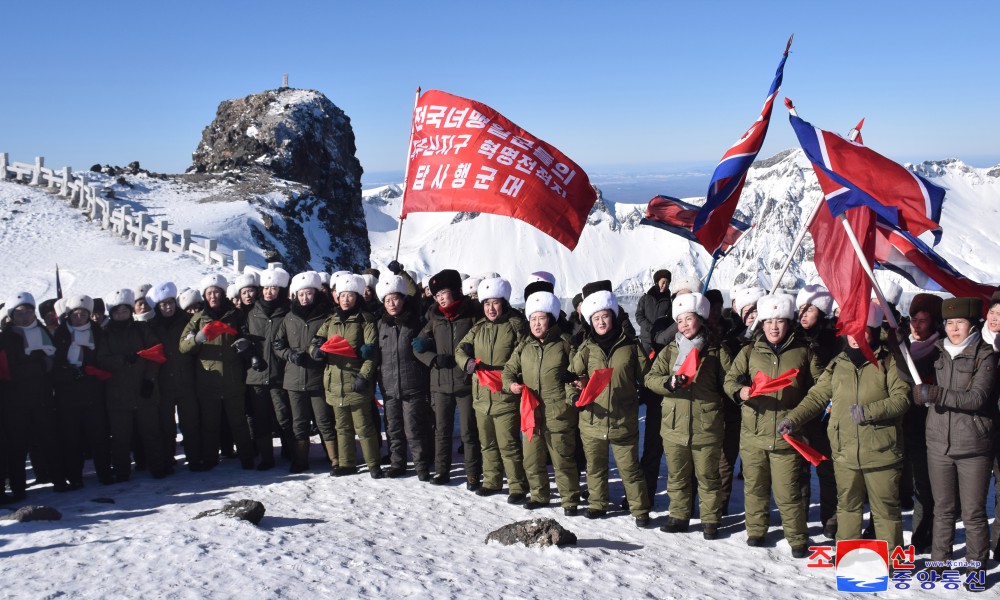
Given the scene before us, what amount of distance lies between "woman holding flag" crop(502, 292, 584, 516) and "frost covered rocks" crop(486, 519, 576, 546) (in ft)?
3.01

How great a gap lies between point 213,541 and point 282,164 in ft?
105

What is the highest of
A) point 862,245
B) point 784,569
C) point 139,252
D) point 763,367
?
point 139,252

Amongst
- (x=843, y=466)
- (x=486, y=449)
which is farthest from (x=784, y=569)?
(x=486, y=449)

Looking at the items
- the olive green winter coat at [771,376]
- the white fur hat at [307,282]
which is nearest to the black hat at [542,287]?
the olive green winter coat at [771,376]

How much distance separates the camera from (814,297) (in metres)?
6.58

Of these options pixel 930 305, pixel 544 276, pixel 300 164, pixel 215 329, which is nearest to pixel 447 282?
pixel 544 276

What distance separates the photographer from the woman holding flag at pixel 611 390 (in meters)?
6.70

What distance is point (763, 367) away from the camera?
20.1ft

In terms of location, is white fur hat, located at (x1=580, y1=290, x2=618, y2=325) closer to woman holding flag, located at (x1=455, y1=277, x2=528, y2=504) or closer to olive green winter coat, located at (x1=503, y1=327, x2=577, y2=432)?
olive green winter coat, located at (x1=503, y1=327, x2=577, y2=432)

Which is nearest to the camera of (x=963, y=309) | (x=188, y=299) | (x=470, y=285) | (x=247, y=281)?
(x=963, y=309)

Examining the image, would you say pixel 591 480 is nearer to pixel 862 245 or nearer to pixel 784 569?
pixel 784 569

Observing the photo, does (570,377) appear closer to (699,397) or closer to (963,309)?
(699,397)

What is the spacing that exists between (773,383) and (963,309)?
1.40 meters

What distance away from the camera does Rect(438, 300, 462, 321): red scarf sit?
26.1 ft
